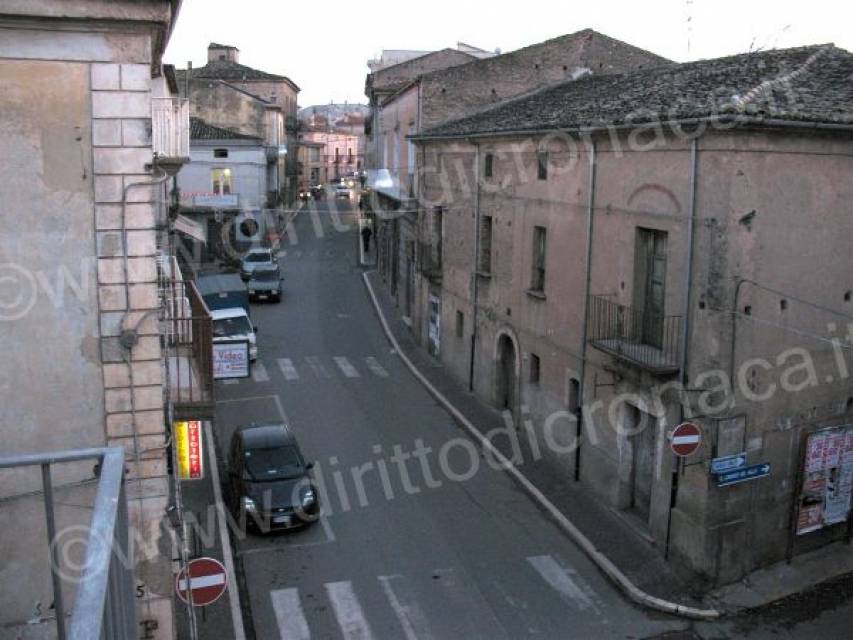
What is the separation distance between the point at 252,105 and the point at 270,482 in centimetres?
4054

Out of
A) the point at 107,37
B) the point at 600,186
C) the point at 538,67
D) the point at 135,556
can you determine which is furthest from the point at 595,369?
the point at 538,67

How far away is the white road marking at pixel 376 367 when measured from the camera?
90.6 ft

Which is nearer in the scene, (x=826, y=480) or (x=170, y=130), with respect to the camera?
(x=170, y=130)

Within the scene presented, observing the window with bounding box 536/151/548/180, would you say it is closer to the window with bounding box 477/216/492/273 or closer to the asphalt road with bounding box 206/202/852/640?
the window with bounding box 477/216/492/273

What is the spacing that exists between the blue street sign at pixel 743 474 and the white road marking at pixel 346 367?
14.7 m

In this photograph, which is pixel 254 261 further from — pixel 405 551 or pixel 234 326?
pixel 405 551

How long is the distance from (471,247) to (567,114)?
6388 mm

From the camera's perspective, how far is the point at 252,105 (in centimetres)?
5338

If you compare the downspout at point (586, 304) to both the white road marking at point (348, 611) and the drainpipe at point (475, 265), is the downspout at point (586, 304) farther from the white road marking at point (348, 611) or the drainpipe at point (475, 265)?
the drainpipe at point (475, 265)

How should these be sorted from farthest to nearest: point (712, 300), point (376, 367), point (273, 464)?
point (376, 367) → point (273, 464) → point (712, 300)

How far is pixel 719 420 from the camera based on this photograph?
14.2m

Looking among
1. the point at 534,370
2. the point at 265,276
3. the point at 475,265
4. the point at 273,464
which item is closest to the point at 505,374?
the point at 534,370

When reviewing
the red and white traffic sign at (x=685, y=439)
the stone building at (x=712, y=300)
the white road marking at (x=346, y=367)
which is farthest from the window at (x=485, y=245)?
the red and white traffic sign at (x=685, y=439)

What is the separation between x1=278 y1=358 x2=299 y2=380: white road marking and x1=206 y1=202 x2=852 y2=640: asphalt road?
0.17 meters
